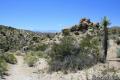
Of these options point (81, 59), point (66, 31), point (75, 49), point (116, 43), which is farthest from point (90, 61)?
point (66, 31)

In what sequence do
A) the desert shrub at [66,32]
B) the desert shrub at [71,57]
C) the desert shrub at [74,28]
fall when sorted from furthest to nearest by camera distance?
the desert shrub at [74,28], the desert shrub at [66,32], the desert shrub at [71,57]

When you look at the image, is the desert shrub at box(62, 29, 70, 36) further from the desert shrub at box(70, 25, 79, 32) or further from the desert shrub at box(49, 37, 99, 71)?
the desert shrub at box(49, 37, 99, 71)

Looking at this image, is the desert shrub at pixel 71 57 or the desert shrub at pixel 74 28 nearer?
the desert shrub at pixel 71 57

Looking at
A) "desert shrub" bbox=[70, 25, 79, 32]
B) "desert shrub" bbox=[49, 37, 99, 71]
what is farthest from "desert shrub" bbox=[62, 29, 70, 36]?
"desert shrub" bbox=[49, 37, 99, 71]

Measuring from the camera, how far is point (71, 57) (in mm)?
19641

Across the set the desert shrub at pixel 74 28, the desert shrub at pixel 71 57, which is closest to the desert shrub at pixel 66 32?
the desert shrub at pixel 74 28

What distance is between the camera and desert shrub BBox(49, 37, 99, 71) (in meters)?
18.5

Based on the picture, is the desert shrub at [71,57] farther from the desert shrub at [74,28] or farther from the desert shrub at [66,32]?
the desert shrub at [74,28]

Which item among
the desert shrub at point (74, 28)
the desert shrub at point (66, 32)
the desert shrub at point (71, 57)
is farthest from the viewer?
the desert shrub at point (74, 28)

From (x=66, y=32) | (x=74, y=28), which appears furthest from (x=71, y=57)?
(x=74, y=28)

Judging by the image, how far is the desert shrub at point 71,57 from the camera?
18453 millimetres

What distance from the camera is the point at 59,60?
67.4ft

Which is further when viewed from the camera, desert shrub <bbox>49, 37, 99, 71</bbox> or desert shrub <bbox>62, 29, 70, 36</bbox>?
desert shrub <bbox>62, 29, 70, 36</bbox>

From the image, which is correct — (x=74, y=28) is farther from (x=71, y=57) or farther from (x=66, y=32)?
(x=71, y=57)
